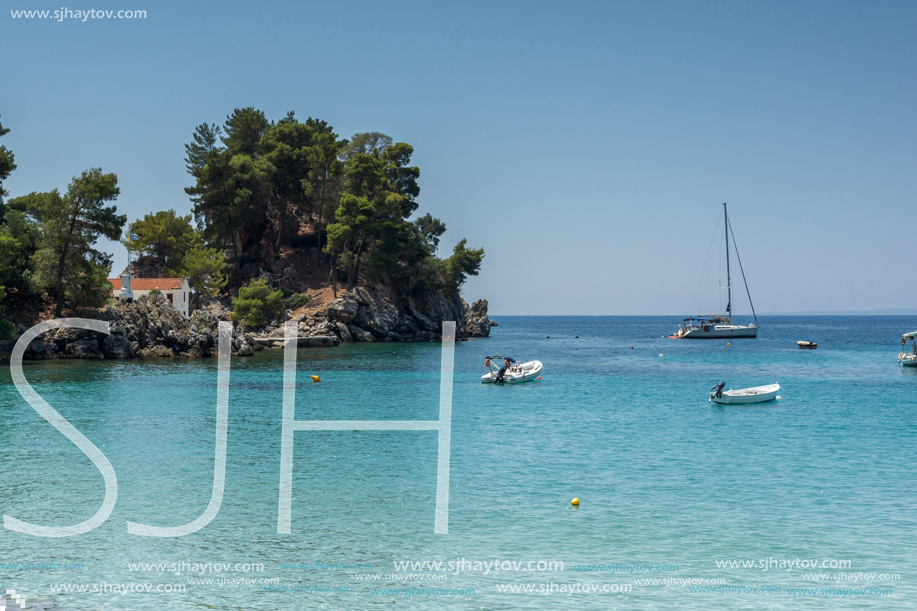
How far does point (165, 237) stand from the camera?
89188mm

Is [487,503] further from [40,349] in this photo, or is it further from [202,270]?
[202,270]

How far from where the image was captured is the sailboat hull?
109 metres

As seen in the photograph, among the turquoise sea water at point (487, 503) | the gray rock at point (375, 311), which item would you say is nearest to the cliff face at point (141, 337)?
the turquoise sea water at point (487, 503)

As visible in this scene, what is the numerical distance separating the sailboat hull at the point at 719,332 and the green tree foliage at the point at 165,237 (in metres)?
75.7

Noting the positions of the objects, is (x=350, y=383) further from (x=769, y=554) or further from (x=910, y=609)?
(x=910, y=609)

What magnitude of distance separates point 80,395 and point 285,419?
13604mm

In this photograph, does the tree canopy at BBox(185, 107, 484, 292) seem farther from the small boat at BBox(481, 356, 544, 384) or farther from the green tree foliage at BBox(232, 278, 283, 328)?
the small boat at BBox(481, 356, 544, 384)

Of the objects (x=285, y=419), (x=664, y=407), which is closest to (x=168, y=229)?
(x=285, y=419)

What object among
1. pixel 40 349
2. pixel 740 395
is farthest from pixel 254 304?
pixel 740 395

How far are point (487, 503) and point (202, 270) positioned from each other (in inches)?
2922

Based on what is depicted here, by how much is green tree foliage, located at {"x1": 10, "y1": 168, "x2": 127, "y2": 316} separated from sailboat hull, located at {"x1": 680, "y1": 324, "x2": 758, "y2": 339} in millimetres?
84281

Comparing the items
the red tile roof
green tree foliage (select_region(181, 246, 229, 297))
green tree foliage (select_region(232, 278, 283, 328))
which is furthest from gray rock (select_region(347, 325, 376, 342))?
the red tile roof

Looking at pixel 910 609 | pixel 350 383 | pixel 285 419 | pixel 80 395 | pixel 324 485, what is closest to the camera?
pixel 910 609

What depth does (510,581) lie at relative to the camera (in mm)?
13000
